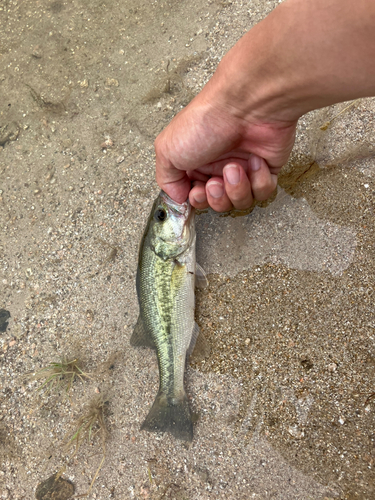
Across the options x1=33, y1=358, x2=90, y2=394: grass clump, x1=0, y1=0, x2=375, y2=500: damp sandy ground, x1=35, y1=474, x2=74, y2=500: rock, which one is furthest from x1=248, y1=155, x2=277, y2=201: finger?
x1=35, y1=474, x2=74, y2=500: rock

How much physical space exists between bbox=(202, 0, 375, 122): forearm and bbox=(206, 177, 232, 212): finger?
0.66m

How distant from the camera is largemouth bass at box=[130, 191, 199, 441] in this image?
3.12 metres

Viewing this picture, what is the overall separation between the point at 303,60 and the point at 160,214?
66.9 inches

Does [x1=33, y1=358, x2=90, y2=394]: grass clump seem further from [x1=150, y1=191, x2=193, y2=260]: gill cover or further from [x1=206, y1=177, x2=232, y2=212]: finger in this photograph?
[x1=206, y1=177, x2=232, y2=212]: finger

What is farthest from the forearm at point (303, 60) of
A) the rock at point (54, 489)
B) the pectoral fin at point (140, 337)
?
the rock at point (54, 489)

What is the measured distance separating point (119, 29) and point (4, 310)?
11.8 ft

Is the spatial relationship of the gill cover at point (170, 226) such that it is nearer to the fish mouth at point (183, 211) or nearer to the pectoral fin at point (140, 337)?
the fish mouth at point (183, 211)

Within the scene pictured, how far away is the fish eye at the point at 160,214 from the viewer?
3.00m

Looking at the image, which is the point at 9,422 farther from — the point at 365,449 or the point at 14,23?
the point at 14,23

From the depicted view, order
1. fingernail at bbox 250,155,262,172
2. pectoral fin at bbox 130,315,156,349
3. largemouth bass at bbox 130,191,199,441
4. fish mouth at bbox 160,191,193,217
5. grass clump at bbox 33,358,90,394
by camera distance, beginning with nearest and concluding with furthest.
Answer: fingernail at bbox 250,155,262,172, fish mouth at bbox 160,191,193,217, largemouth bass at bbox 130,191,199,441, pectoral fin at bbox 130,315,156,349, grass clump at bbox 33,358,90,394

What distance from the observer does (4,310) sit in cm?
371

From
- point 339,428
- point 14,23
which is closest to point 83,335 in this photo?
point 339,428

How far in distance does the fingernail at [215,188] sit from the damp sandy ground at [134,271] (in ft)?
1.68

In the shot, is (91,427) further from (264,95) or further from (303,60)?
(303,60)
